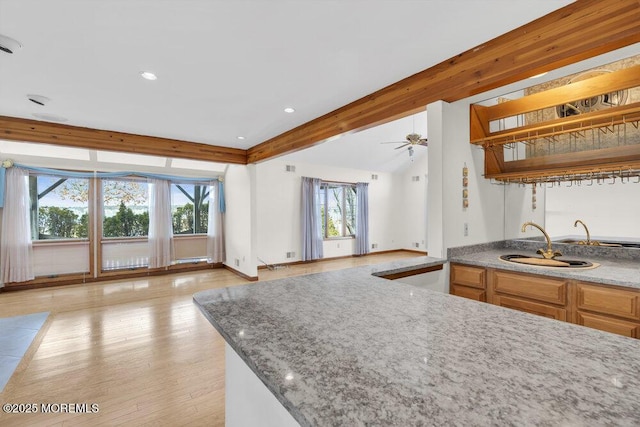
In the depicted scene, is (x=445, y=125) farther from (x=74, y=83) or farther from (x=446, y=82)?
(x=74, y=83)

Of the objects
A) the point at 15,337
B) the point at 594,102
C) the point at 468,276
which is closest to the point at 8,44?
the point at 15,337

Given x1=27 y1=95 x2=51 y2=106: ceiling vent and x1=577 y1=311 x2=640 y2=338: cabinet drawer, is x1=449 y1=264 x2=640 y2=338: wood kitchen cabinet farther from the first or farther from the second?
x1=27 y1=95 x2=51 y2=106: ceiling vent

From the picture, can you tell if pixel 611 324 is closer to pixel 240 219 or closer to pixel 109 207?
pixel 240 219

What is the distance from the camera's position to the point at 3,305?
4.12 metres

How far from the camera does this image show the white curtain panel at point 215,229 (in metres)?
6.68

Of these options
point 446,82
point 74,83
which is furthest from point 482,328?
point 74,83

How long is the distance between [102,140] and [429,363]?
4.84m

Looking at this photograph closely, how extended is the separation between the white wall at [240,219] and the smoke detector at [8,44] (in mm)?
3500

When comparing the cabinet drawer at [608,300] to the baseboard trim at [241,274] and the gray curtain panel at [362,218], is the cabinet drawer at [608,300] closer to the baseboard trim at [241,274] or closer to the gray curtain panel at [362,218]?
Result: the baseboard trim at [241,274]

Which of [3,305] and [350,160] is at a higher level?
[350,160]

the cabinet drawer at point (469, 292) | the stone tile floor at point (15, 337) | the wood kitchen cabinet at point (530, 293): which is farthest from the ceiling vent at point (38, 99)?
the wood kitchen cabinet at point (530, 293)

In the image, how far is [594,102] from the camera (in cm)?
233

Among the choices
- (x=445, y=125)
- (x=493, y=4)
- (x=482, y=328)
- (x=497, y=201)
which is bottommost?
Answer: (x=482, y=328)

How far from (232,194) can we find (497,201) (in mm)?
5040
